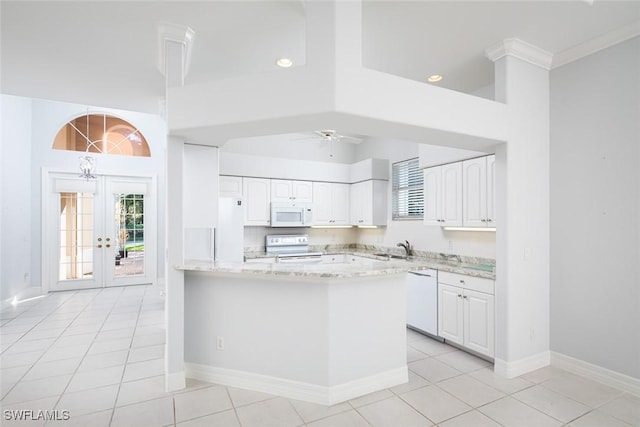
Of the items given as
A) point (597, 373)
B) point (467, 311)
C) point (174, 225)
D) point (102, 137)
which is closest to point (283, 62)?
point (174, 225)

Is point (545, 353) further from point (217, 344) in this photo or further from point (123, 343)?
point (123, 343)

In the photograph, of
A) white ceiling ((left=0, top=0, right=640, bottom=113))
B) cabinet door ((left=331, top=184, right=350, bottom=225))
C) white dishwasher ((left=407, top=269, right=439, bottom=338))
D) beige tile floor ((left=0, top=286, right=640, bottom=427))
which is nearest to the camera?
beige tile floor ((left=0, top=286, right=640, bottom=427))

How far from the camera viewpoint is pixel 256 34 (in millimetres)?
2777

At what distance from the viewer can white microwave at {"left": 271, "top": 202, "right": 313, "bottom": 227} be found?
5.39m

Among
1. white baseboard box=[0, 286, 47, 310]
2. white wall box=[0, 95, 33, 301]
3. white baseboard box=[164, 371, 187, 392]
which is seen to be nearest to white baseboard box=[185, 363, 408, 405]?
white baseboard box=[164, 371, 187, 392]

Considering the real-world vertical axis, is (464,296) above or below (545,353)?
above

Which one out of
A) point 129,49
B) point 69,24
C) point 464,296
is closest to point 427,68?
point 464,296

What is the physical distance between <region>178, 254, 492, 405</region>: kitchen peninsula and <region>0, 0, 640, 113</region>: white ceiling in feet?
6.54

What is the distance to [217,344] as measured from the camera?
2.85 metres

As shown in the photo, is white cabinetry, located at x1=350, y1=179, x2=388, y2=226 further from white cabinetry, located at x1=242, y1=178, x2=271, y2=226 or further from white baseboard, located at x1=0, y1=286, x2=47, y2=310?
white baseboard, located at x1=0, y1=286, x2=47, y2=310

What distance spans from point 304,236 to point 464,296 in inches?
121

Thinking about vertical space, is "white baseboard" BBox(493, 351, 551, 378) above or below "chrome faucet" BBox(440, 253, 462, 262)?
below

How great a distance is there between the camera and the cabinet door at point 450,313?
3.47m

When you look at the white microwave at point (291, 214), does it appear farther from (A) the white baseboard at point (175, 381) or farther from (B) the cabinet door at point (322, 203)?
(A) the white baseboard at point (175, 381)
